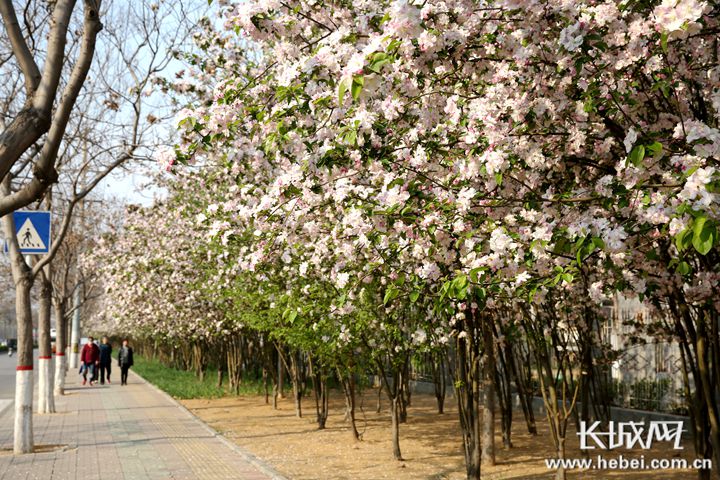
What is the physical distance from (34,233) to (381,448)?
6.18 metres

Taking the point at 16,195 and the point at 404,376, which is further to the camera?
the point at 404,376

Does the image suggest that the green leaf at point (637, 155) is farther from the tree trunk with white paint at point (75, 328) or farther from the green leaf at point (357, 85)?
the tree trunk with white paint at point (75, 328)

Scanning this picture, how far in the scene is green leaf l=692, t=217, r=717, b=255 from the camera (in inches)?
130

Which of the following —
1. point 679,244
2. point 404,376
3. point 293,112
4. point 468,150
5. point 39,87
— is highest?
point 39,87

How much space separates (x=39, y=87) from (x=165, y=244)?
1305 cm

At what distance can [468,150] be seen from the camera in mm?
5289

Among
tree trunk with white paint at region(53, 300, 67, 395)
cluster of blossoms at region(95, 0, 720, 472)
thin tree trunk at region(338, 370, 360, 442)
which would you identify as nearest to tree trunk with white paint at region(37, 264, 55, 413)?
tree trunk with white paint at region(53, 300, 67, 395)

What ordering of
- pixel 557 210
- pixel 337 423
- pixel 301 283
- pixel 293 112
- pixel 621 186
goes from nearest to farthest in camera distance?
pixel 621 186, pixel 557 210, pixel 293 112, pixel 301 283, pixel 337 423

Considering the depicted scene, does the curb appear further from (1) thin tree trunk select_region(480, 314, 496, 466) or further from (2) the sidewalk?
(1) thin tree trunk select_region(480, 314, 496, 466)

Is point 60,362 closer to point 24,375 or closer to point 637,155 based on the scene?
point 24,375

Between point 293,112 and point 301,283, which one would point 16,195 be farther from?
point 301,283

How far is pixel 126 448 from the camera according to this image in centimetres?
1233

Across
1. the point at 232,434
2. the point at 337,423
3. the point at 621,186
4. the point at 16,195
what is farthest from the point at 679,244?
the point at 337,423

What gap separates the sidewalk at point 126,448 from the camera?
33.3 feet
